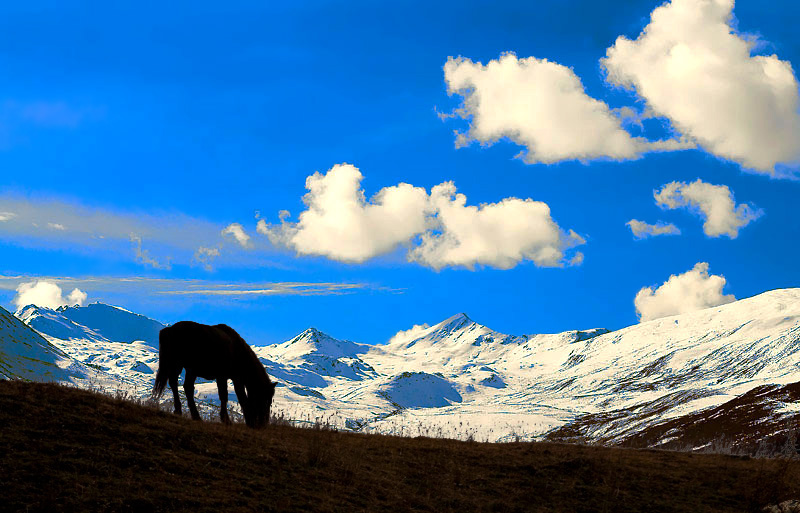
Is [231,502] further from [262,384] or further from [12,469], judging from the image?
[262,384]

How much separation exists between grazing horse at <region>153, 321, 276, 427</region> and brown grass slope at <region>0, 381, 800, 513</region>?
1358 mm

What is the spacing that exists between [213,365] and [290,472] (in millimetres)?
6885

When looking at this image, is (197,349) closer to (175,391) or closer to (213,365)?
(213,365)

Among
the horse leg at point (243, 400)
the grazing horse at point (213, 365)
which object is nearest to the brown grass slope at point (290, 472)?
the horse leg at point (243, 400)

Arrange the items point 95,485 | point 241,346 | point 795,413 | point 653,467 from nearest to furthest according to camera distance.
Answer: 1. point 95,485
2. point 653,467
3. point 241,346
4. point 795,413

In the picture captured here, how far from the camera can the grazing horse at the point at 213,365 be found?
19.0 m

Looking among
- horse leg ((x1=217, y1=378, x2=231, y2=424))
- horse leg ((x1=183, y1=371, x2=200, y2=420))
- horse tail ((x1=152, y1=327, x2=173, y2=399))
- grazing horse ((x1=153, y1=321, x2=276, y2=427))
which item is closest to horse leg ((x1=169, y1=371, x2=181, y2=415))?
grazing horse ((x1=153, y1=321, x2=276, y2=427))

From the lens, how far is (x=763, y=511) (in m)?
15.2

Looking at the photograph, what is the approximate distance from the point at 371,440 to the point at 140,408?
23.2 ft

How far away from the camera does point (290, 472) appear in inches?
545

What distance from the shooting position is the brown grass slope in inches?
443

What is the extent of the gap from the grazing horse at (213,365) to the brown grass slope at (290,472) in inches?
53.5

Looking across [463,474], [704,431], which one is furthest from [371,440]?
[704,431]

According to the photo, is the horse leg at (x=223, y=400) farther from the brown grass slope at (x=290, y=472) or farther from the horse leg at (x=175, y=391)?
the brown grass slope at (x=290, y=472)
